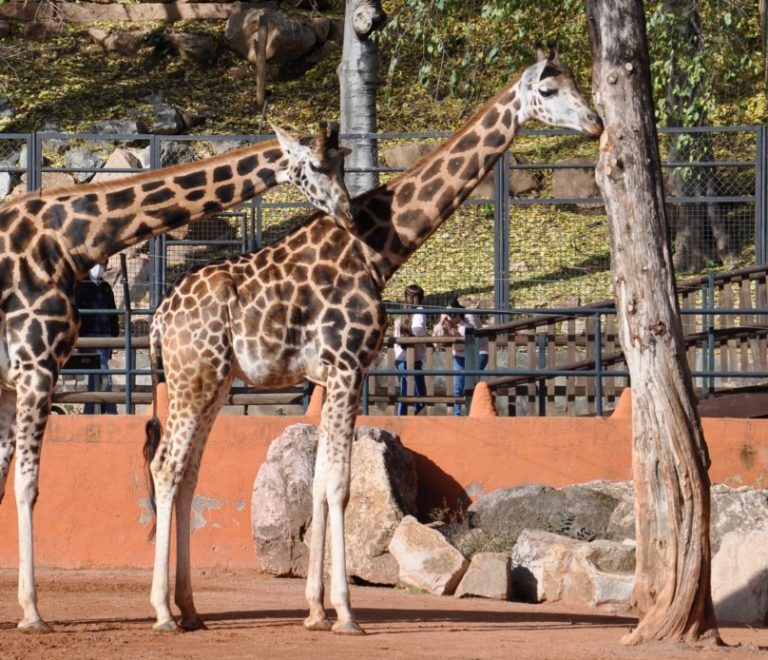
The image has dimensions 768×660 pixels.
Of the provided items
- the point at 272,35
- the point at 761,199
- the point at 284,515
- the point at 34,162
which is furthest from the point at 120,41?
the point at 284,515

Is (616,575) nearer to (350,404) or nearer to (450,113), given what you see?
(350,404)

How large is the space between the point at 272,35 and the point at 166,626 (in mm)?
22976

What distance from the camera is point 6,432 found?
995cm

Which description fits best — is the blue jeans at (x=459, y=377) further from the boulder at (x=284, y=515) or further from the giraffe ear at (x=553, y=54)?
the giraffe ear at (x=553, y=54)

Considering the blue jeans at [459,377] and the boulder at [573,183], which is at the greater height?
the boulder at [573,183]

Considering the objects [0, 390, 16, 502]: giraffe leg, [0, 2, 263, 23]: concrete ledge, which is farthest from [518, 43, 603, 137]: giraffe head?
[0, 2, 263, 23]: concrete ledge

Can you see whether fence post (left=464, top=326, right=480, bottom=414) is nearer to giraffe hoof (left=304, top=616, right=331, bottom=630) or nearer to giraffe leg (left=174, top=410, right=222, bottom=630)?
giraffe leg (left=174, top=410, right=222, bottom=630)

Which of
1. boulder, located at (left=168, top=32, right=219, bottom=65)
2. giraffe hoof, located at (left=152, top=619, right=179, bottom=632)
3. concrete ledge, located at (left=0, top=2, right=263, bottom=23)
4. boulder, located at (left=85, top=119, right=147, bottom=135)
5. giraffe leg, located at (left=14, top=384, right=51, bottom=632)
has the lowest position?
giraffe hoof, located at (left=152, top=619, right=179, bottom=632)

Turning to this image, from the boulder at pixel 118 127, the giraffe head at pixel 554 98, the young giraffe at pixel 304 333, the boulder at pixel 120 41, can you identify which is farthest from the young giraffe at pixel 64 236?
the boulder at pixel 120 41

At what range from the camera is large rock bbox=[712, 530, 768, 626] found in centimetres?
1107

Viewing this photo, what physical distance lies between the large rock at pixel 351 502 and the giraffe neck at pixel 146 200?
3.38 meters

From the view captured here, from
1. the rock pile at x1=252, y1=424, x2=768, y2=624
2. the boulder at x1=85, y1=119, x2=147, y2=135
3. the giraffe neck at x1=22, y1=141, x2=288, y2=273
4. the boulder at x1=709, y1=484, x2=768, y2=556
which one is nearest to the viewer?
the giraffe neck at x1=22, y1=141, x2=288, y2=273

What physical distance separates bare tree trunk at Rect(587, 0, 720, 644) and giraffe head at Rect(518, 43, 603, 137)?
61cm

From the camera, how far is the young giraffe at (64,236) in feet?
31.4
